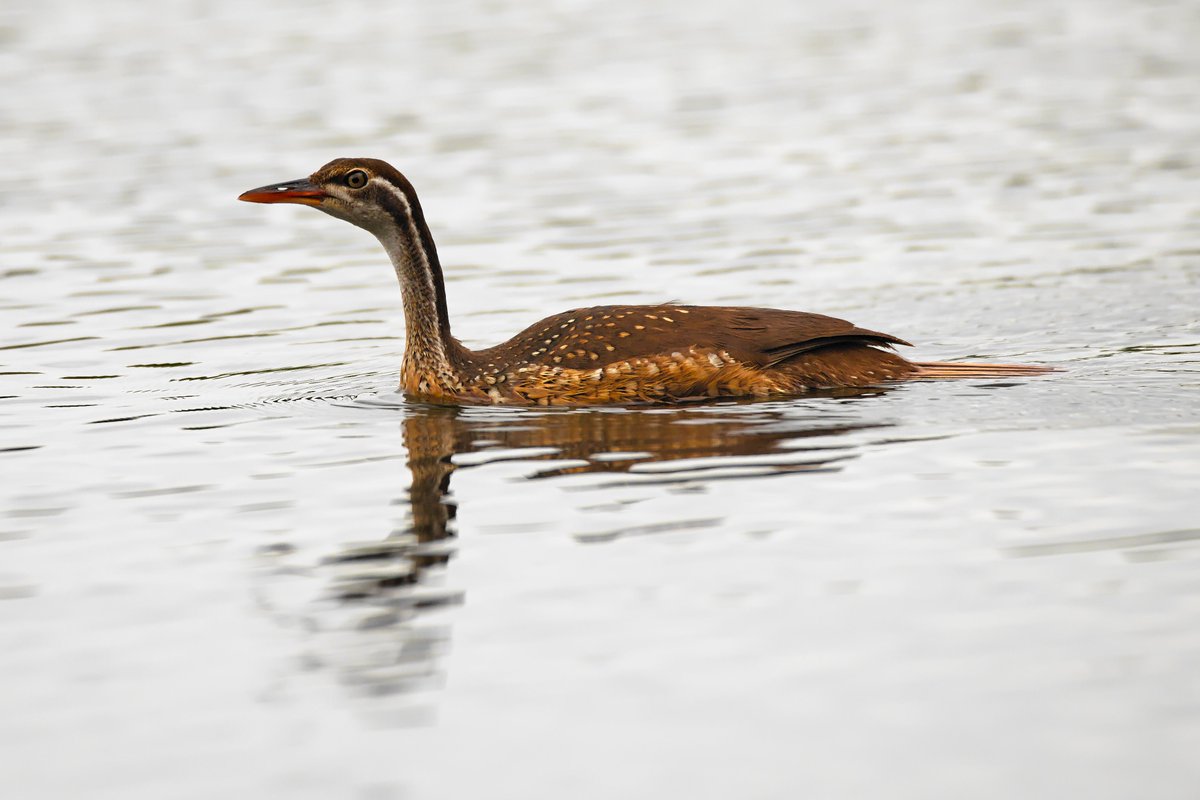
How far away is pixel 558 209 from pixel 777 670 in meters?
12.6

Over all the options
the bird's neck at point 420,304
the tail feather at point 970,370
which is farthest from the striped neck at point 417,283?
the tail feather at point 970,370

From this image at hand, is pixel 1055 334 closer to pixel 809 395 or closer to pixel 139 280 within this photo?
pixel 809 395

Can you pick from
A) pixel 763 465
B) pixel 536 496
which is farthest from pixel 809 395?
pixel 536 496

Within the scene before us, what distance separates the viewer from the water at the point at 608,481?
6.15m

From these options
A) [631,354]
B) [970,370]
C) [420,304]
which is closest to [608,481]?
[631,354]

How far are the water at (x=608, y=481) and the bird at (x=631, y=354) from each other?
0.87 ft

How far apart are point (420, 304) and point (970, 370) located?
11.5ft

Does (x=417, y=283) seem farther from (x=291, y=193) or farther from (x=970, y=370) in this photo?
(x=970, y=370)

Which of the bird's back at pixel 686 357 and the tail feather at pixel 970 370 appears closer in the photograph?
the bird's back at pixel 686 357

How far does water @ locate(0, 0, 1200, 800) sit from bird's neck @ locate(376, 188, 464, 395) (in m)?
0.40

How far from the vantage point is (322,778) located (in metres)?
5.90

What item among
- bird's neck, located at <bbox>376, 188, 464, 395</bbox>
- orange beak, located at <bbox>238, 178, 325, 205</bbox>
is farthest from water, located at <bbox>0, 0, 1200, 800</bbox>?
orange beak, located at <bbox>238, 178, 325, 205</bbox>

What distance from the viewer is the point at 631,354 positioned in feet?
36.7

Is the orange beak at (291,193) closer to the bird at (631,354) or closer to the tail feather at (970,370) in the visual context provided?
the bird at (631,354)
